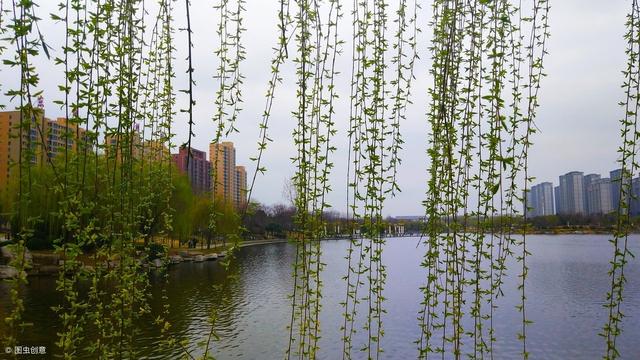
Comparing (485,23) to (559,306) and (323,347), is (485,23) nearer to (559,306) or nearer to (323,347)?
(323,347)

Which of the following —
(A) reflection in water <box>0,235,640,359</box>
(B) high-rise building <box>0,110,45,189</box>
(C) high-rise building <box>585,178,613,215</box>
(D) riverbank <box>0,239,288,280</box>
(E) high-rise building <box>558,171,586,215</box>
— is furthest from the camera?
(E) high-rise building <box>558,171,586,215</box>

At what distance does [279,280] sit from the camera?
21.1 meters

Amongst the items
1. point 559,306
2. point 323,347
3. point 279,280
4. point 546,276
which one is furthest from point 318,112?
point 546,276

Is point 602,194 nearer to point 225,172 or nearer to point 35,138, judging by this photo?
point 225,172

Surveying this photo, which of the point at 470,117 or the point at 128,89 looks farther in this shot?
the point at 470,117

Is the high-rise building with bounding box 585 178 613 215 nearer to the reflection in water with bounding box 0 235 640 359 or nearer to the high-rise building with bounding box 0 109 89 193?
the reflection in water with bounding box 0 235 640 359

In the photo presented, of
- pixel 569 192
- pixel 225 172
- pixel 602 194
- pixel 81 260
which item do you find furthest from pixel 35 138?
pixel 569 192

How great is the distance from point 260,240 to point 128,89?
62.7 meters

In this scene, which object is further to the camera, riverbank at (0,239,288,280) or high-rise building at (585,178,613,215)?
Answer: high-rise building at (585,178,613,215)

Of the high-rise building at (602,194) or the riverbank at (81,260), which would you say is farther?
the high-rise building at (602,194)

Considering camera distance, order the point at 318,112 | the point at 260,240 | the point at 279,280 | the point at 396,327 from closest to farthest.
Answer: the point at 318,112 < the point at 396,327 < the point at 279,280 < the point at 260,240

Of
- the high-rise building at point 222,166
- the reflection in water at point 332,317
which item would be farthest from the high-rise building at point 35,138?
the reflection in water at point 332,317

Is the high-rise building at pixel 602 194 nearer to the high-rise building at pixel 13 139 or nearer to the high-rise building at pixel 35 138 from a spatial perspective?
the high-rise building at pixel 35 138

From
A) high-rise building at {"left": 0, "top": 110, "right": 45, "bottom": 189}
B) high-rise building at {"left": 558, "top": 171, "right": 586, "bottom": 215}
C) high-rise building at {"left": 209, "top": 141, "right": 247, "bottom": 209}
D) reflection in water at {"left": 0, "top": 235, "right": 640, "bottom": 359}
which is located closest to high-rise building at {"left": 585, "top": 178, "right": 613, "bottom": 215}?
high-rise building at {"left": 558, "top": 171, "right": 586, "bottom": 215}
